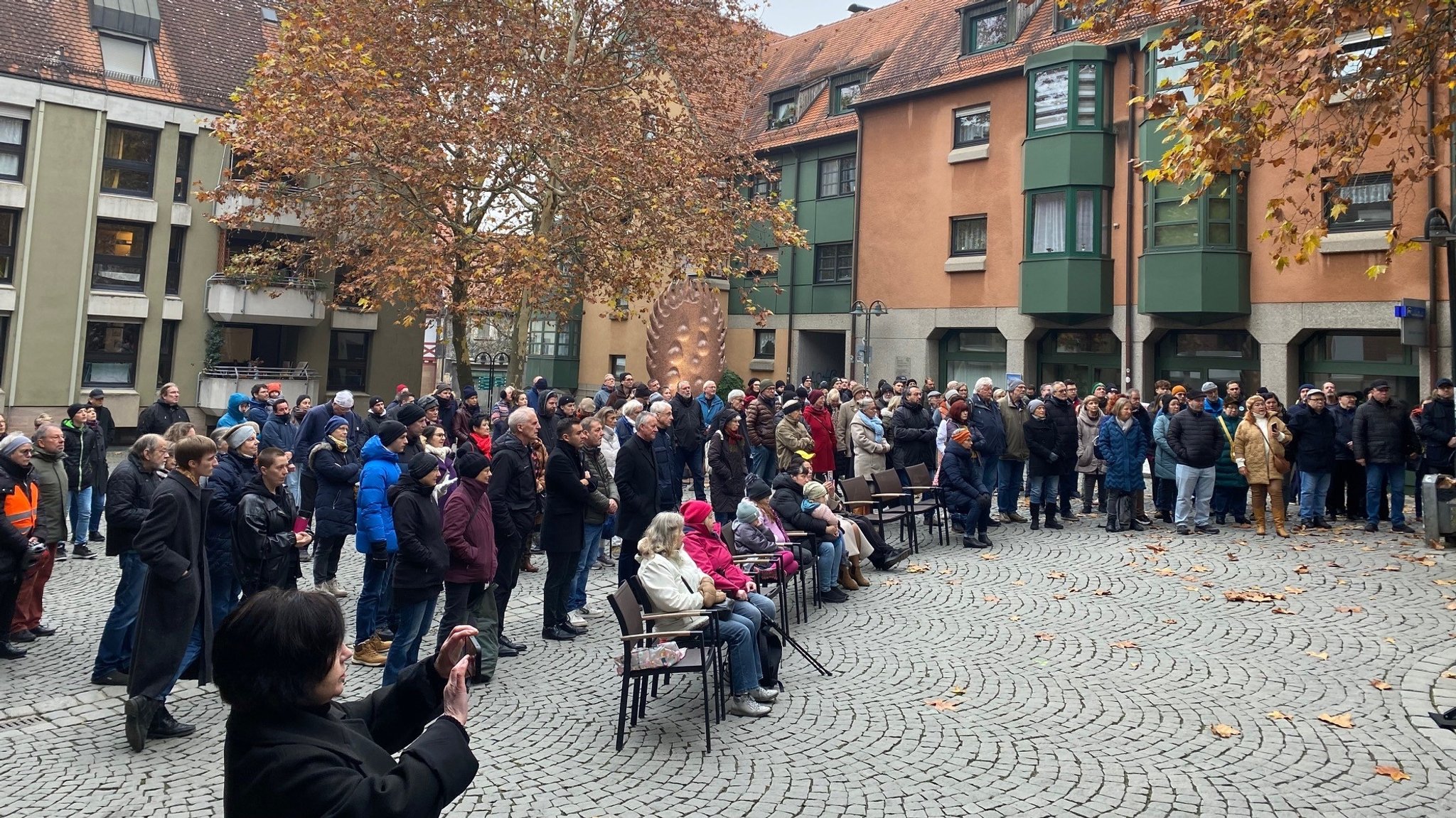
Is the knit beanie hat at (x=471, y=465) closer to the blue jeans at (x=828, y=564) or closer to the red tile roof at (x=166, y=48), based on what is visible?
the blue jeans at (x=828, y=564)

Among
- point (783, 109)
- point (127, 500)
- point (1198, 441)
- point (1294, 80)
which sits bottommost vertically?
point (127, 500)

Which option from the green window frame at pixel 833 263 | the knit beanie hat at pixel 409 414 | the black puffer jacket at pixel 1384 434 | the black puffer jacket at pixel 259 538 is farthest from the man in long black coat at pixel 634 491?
the green window frame at pixel 833 263

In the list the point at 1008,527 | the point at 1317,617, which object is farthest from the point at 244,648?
the point at 1008,527

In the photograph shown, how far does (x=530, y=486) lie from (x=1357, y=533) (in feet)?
36.6

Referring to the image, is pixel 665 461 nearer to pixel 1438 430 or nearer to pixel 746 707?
pixel 746 707

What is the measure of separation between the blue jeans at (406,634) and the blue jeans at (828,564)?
13.6ft

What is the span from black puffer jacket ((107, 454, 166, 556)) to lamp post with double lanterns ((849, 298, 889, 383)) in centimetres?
1993

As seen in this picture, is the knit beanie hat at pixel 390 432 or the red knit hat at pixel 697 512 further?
the knit beanie hat at pixel 390 432

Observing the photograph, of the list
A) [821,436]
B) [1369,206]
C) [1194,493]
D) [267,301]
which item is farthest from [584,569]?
[267,301]

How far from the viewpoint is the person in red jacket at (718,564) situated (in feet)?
23.8

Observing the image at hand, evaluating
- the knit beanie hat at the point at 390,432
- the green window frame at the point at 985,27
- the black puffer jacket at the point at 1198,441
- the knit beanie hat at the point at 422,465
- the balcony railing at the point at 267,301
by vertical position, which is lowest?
the knit beanie hat at the point at 422,465

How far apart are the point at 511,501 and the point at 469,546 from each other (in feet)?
3.92

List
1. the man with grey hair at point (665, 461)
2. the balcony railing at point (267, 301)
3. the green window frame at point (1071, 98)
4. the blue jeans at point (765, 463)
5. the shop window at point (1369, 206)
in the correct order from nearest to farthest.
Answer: the man with grey hair at point (665, 461), the blue jeans at point (765, 463), the shop window at point (1369, 206), the green window frame at point (1071, 98), the balcony railing at point (267, 301)

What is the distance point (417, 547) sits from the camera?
668 centimetres
